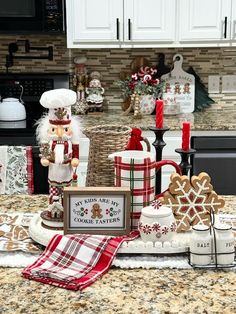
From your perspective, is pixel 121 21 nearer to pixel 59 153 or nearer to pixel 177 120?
pixel 177 120

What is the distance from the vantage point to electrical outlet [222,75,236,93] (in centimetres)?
386

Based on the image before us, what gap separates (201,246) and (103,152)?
47 centimetres

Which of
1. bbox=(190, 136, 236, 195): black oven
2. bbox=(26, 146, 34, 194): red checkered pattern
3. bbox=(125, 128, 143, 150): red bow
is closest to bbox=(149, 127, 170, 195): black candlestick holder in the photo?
bbox=(125, 128, 143, 150): red bow

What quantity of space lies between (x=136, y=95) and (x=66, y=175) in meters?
2.17

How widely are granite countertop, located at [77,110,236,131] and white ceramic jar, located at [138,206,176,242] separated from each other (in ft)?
6.22

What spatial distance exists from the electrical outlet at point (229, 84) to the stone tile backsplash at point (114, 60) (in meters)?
0.03

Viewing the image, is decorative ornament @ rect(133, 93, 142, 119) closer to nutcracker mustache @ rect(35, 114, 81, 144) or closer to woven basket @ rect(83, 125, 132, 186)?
woven basket @ rect(83, 125, 132, 186)

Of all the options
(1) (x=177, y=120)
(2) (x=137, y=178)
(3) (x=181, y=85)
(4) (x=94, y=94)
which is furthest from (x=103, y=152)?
(3) (x=181, y=85)

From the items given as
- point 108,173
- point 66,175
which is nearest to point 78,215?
point 66,175

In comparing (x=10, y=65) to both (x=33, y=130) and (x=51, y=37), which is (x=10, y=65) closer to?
(x=51, y=37)

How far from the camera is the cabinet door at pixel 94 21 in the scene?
3439mm

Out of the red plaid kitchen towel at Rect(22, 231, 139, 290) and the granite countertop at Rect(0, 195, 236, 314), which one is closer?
the granite countertop at Rect(0, 195, 236, 314)

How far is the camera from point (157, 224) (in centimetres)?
138

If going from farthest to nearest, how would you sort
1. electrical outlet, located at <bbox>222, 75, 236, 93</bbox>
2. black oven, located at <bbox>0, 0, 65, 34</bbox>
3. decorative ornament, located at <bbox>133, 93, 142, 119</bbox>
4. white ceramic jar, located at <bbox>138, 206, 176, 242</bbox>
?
electrical outlet, located at <bbox>222, 75, 236, 93</bbox>
decorative ornament, located at <bbox>133, 93, 142, 119</bbox>
black oven, located at <bbox>0, 0, 65, 34</bbox>
white ceramic jar, located at <bbox>138, 206, 176, 242</bbox>
